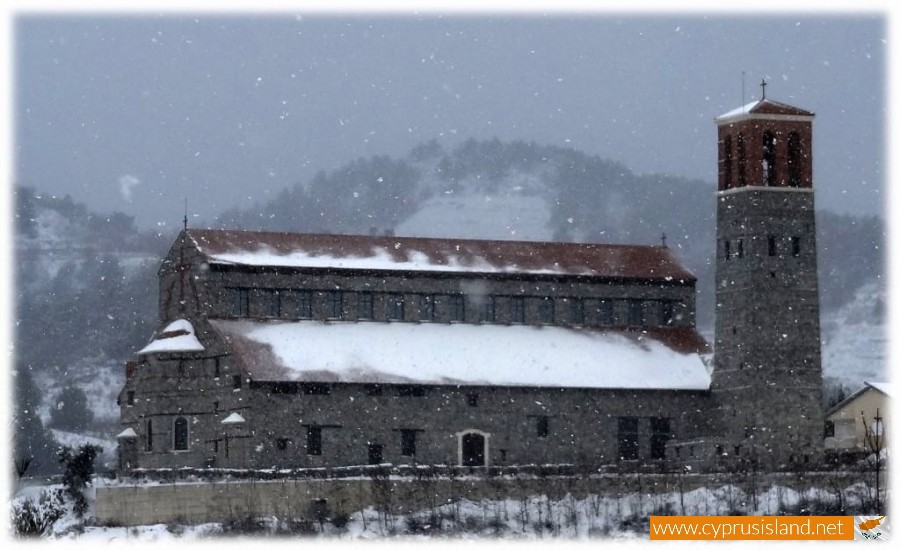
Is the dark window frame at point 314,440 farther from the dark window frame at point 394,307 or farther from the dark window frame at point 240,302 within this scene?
the dark window frame at point 394,307

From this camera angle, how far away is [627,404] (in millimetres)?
105500

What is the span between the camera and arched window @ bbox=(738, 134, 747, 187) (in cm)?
10600

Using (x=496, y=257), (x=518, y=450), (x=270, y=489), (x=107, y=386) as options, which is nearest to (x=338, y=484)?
(x=270, y=489)

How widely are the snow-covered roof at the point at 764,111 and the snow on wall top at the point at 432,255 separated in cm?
812

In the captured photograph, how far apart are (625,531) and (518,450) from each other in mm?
10979

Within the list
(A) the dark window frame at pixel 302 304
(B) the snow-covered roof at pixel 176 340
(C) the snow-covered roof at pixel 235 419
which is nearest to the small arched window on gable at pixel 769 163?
(A) the dark window frame at pixel 302 304

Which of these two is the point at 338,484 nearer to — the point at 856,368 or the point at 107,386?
the point at 107,386

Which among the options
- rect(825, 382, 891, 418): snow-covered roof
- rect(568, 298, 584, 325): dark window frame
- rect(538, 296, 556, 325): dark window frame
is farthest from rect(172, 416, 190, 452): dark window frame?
rect(825, 382, 891, 418): snow-covered roof

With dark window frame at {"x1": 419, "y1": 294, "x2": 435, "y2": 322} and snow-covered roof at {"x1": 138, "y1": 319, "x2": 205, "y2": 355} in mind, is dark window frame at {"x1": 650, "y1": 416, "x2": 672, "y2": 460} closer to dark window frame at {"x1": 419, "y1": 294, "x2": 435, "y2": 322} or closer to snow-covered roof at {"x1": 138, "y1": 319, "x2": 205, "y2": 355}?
dark window frame at {"x1": 419, "y1": 294, "x2": 435, "y2": 322}

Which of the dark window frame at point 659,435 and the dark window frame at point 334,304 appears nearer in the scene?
the dark window frame at point 659,435

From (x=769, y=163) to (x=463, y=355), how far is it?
14.3 m

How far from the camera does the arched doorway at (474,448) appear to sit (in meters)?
103

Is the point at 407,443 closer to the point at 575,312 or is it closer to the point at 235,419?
the point at 235,419

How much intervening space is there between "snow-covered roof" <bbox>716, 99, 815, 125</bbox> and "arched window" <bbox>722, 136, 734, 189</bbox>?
960 millimetres
